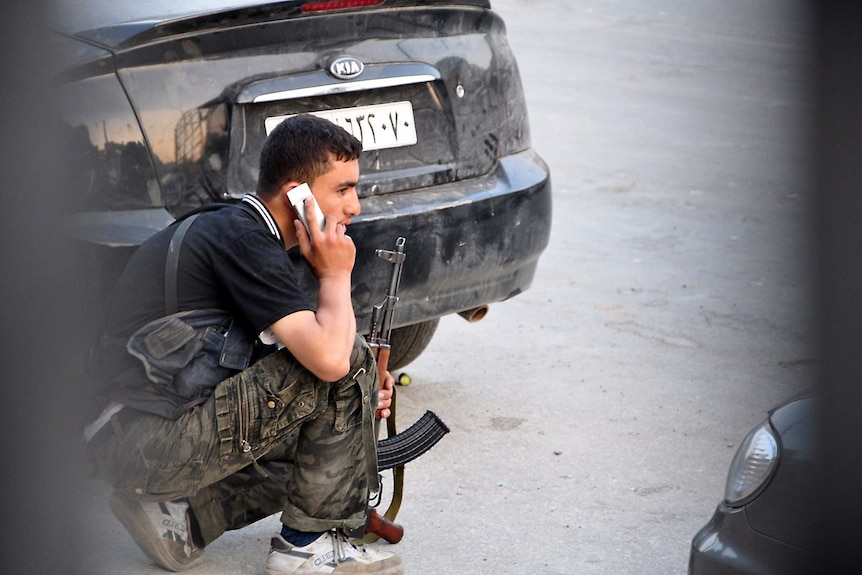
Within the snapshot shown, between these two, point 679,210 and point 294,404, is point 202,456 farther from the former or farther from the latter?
point 679,210

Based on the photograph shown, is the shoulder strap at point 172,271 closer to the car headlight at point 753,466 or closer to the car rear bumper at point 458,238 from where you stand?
the car rear bumper at point 458,238

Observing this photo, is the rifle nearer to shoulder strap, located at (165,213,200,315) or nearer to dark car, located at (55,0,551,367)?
dark car, located at (55,0,551,367)

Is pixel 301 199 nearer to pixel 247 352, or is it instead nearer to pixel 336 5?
pixel 247 352

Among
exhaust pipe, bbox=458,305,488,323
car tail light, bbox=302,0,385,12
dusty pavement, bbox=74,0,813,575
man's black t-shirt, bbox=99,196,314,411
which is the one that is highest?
car tail light, bbox=302,0,385,12

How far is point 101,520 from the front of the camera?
308 centimetres

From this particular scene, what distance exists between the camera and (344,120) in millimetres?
3203

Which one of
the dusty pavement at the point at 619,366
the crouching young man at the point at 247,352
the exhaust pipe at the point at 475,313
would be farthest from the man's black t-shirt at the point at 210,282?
the exhaust pipe at the point at 475,313

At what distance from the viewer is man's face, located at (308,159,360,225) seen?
2.66m

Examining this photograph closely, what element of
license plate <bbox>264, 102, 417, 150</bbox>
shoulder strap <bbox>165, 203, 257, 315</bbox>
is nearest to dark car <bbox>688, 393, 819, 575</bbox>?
shoulder strap <bbox>165, 203, 257, 315</bbox>

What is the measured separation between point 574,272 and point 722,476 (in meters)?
2.31

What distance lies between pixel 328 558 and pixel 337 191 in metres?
0.89

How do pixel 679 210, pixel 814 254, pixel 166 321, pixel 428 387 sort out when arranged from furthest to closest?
pixel 679 210, pixel 428 387, pixel 166 321, pixel 814 254

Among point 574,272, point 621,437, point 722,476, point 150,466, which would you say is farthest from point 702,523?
point 574,272

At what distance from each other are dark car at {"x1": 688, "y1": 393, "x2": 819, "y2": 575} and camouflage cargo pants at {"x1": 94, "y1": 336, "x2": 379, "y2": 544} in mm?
829
